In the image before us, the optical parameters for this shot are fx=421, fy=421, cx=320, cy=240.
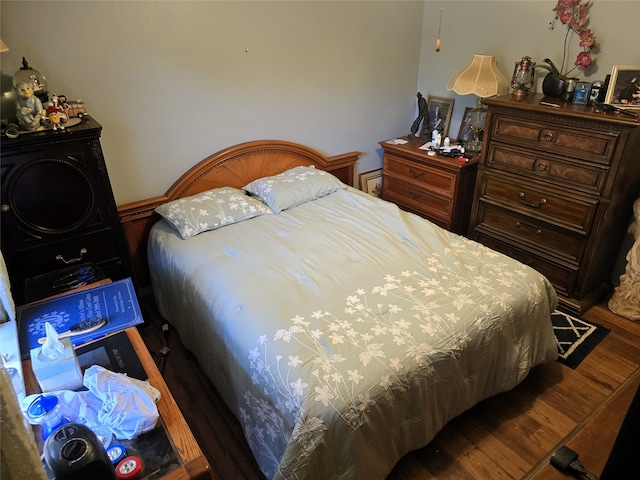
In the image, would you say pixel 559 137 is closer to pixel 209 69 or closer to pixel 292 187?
pixel 292 187

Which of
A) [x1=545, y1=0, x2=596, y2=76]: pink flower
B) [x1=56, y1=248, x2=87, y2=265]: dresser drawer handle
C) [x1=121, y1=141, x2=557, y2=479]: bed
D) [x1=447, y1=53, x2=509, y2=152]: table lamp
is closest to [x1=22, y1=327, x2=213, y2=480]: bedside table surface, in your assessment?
[x1=121, y1=141, x2=557, y2=479]: bed

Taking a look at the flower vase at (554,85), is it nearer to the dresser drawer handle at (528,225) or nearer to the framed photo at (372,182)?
the dresser drawer handle at (528,225)

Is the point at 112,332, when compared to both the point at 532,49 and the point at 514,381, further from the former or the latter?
the point at 532,49

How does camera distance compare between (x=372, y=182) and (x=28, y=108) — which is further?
(x=372, y=182)

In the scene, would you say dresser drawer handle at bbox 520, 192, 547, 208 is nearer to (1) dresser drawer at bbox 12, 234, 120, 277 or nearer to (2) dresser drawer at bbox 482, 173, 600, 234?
(2) dresser drawer at bbox 482, 173, 600, 234

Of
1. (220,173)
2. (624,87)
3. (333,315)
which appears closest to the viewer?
(333,315)

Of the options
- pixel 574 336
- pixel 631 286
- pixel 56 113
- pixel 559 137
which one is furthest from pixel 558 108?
pixel 56 113

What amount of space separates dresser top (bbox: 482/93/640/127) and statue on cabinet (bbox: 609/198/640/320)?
1.88 feet

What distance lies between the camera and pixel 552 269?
261cm

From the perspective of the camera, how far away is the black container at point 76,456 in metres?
0.79

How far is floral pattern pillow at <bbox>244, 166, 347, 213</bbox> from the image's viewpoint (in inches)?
102

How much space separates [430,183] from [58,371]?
2571mm

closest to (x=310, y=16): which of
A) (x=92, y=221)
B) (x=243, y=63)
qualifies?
(x=243, y=63)

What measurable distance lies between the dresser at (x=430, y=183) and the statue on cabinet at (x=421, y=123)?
0.33ft
